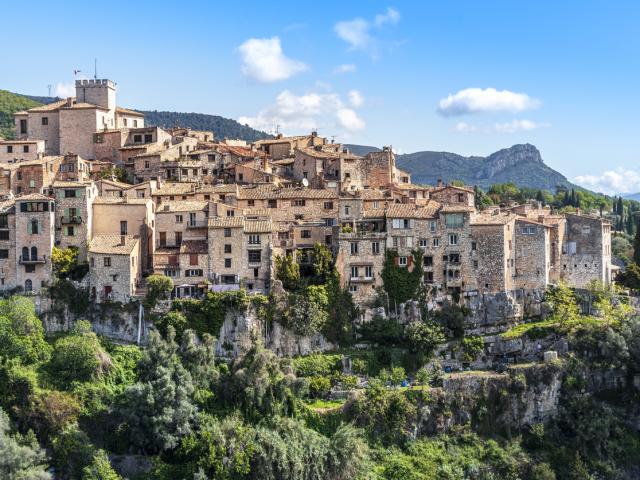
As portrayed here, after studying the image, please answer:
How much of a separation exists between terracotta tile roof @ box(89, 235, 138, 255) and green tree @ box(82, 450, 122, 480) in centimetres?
1648

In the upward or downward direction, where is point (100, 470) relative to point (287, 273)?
downward

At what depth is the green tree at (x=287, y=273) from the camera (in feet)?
193

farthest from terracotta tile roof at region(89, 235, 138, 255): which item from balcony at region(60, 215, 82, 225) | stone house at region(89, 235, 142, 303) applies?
balcony at region(60, 215, 82, 225)

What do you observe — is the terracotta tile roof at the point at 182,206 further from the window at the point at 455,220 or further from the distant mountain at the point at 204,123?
the distant mountain at the point at 204,123

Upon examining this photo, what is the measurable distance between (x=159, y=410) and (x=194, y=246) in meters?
15.4

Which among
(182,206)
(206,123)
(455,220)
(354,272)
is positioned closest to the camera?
(354,272)

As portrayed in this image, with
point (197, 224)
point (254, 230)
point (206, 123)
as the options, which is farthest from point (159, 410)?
point (206, 123)

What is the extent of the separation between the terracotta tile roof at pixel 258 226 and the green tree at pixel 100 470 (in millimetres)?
20445

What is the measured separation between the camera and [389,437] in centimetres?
5250

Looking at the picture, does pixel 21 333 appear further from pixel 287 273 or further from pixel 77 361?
pixel 287 273

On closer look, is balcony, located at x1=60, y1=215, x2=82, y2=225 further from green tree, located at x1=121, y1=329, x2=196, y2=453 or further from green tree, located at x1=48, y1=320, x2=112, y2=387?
green tree, located at x1=121, y1=329, x2=196, y2=453

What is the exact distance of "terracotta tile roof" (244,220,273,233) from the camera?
5903 cm

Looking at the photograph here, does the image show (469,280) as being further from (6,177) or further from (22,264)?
(6,177)

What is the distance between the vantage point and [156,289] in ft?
186
